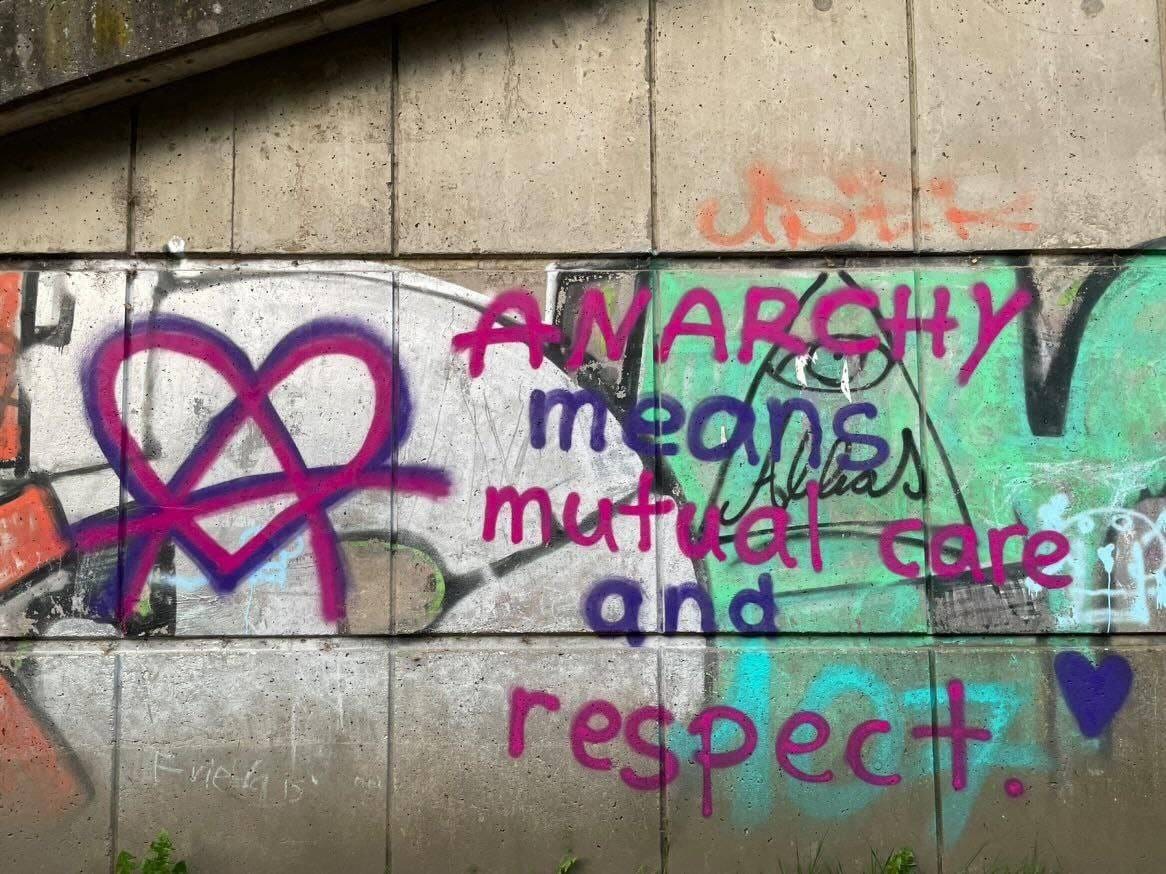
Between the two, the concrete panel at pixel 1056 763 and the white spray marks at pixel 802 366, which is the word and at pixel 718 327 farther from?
the concrete panel at pixel 1056 763

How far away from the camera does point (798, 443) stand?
4281 mm

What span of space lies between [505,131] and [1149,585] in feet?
10.7

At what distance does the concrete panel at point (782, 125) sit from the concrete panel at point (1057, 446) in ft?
1.63

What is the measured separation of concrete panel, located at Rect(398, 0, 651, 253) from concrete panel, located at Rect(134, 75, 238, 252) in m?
0.75

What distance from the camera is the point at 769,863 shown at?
4.16 m

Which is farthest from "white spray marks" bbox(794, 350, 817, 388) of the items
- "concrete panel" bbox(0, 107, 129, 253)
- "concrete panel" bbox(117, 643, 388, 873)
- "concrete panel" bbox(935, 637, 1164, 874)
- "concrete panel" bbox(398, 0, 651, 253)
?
"concrete panel" bbox(0, 107, 129, 253)

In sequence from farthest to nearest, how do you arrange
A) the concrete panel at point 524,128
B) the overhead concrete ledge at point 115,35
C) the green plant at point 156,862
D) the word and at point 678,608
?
the concrete panel at point 524,128, the word and at point 678,608, the overhead concrete ledge at point 115,35, the green plant at point 156,862

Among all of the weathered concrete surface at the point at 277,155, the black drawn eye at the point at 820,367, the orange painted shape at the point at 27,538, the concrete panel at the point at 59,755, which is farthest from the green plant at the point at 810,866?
the orange painted shape at the point at 27,538

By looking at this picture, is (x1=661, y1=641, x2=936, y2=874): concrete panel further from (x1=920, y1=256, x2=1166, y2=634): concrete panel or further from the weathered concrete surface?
the weathered concrete surface

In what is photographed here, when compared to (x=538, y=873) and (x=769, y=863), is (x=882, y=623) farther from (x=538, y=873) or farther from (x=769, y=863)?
(x=538, y=873)

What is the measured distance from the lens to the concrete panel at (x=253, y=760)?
4.15m

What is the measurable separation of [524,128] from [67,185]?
75.9 inches

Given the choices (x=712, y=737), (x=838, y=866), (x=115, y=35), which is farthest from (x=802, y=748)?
(x=115, y=35)

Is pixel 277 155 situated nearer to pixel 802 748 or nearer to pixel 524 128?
pixel 524 128
